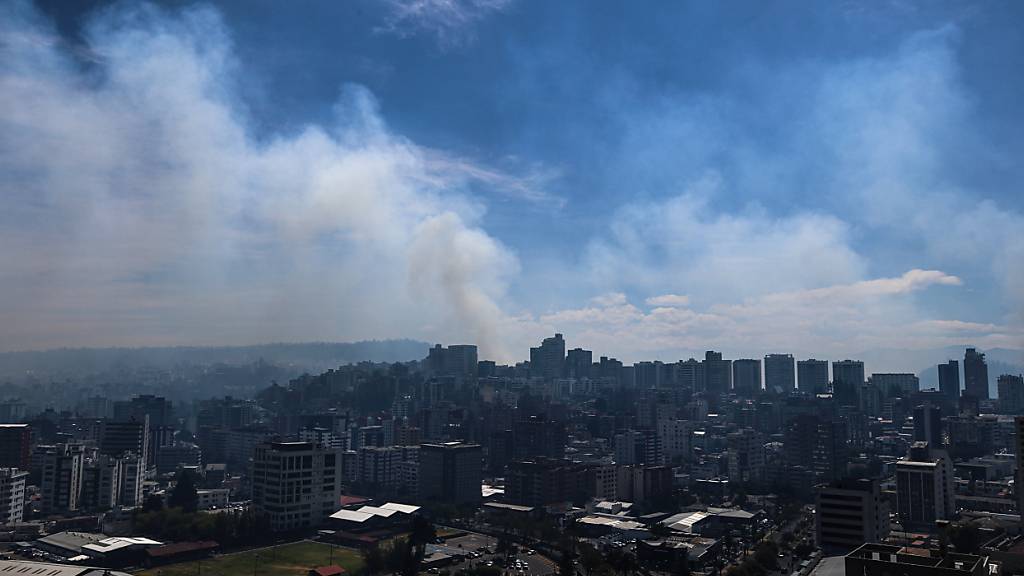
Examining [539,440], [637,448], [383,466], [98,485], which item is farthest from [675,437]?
[98,485]

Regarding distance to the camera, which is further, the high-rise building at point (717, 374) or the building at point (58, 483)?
the high-rise building at point (717, 374)

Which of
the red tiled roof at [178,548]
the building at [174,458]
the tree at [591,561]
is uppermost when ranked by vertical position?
the tree at [591,561]

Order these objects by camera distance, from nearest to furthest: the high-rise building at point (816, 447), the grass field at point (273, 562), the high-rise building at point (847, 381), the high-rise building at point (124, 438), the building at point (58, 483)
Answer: the grass field at point (273, 562)
the building at point (58, 483)
the high-rise building at point (124, 438)
the high-rise building at point (816, 447)
the high-rise building at point (847, 381)

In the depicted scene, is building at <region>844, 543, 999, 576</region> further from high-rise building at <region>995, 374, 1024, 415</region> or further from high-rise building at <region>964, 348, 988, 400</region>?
high-rise building at <region>964, 348, 988, 400</region>

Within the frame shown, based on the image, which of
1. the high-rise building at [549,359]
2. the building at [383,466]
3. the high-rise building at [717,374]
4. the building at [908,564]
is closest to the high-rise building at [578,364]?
the high-rise building at [549,359]

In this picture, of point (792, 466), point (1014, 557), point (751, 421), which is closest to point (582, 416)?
point (751, 421)

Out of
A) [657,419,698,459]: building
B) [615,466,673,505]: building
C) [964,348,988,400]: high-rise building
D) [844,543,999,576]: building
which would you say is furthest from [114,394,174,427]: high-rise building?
[964,348,988,400]: high-rise building

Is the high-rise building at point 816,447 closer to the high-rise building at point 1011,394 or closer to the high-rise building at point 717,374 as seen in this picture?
the high-rise building at point 1011,394

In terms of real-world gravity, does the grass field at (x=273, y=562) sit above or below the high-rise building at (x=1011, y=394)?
below

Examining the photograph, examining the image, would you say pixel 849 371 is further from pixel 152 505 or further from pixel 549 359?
pixel 152 505
